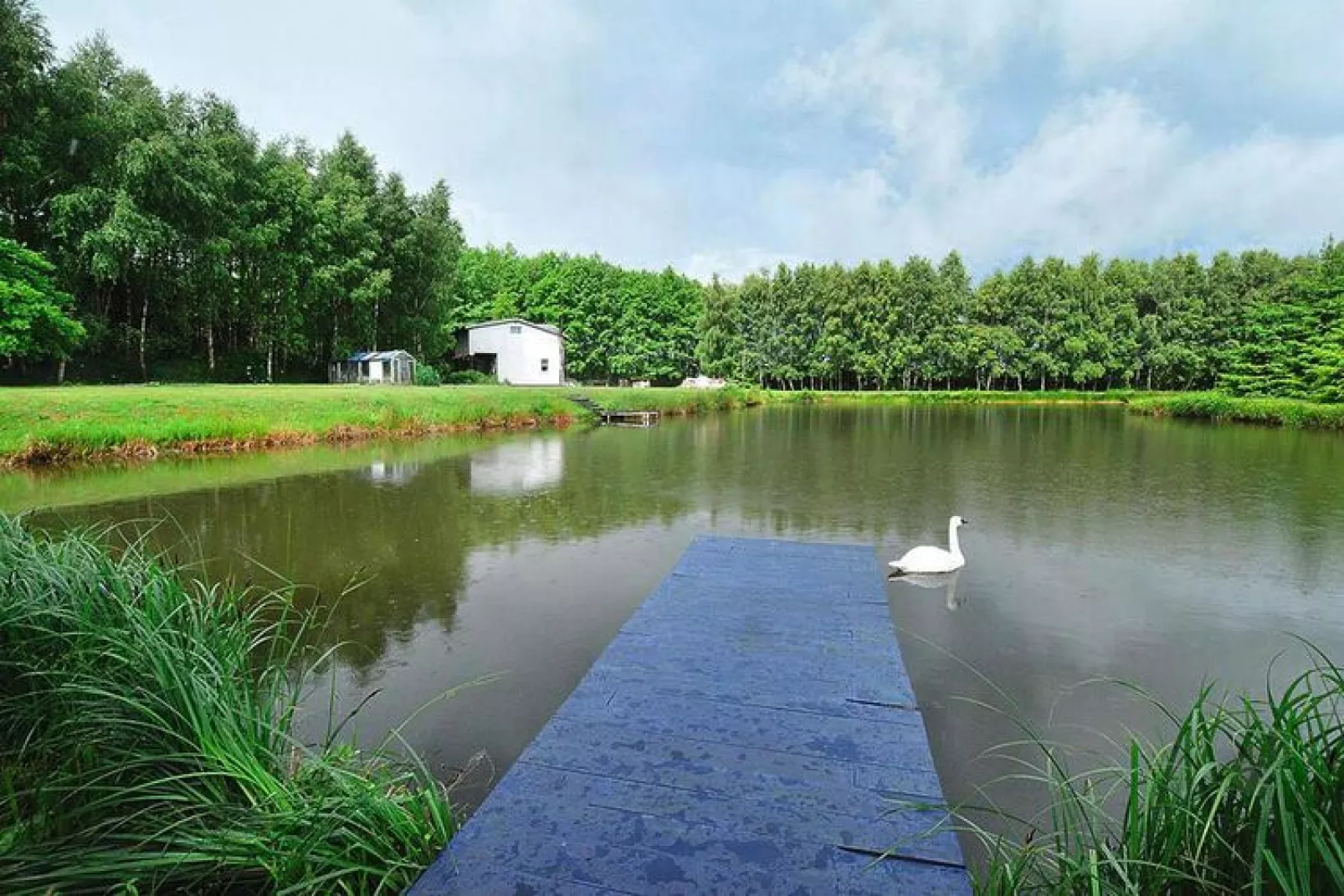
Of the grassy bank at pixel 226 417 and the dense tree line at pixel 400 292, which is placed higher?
the dense tree line at pixel 400 292

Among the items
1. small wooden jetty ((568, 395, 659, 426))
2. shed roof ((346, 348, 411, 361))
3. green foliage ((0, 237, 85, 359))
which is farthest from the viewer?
shed roof ((346, 348, 411, 361))

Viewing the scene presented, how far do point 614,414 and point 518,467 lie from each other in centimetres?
1376

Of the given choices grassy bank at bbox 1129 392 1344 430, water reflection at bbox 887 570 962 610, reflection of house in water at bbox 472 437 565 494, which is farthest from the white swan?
grassy bank at bbox 1129 392 1344 430

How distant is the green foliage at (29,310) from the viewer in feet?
64.3

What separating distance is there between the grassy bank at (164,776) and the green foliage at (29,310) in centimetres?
2242

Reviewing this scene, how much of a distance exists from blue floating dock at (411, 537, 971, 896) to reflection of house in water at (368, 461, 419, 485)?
917 centimetres

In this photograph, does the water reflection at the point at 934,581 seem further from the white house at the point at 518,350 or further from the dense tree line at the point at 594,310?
the dense tree line at the point at 594,310

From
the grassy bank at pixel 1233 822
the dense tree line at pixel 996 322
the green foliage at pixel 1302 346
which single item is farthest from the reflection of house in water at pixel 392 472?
the dense tree line at pixel 996 322

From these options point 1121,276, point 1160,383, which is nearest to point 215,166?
point 1121,276

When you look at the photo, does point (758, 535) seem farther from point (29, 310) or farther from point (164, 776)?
point (29, 310)

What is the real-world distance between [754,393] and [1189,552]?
118 feet

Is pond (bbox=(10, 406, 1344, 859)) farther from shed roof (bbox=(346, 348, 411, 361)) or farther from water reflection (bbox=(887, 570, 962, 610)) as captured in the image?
shed roof (bbox=(346, 348, 411, 361))

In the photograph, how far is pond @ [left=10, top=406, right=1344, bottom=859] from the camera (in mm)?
4426

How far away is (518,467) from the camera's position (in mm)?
14648
